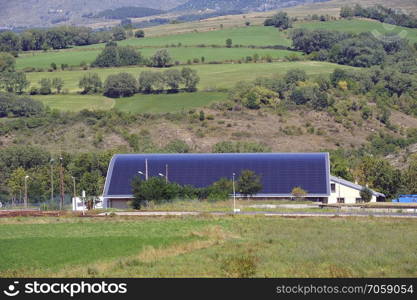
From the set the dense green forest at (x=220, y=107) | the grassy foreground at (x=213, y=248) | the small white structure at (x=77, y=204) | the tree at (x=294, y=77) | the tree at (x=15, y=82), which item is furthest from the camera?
the tree at (x=15, y=82)

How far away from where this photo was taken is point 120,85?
124 metres

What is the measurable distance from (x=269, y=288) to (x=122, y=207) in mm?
51738

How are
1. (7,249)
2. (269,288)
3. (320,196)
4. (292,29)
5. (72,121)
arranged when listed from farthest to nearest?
1. (292,29)
2. (72,121)
3. (320,196)
4. (7,249)
5. (269,288)

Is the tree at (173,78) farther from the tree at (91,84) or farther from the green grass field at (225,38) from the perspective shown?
the green grass field at (225,38)

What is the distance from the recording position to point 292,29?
537 feet

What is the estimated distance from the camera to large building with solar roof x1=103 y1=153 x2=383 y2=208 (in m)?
75.1

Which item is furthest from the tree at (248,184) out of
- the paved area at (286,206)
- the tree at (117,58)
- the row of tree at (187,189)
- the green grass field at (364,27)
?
the green grass field at (364,27)

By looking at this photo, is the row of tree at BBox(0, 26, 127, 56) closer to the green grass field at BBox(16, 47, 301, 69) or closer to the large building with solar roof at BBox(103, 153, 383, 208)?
the green grass field at BBox(16, 47, 301, 69)

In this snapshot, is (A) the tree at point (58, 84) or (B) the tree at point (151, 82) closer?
(B) the tree at point (151, 82)

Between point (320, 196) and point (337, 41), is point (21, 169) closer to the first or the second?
point (320, 196)

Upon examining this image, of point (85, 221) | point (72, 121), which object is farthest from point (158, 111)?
point (85, 221)

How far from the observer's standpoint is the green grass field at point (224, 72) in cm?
12775

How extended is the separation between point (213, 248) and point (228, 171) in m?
42.4

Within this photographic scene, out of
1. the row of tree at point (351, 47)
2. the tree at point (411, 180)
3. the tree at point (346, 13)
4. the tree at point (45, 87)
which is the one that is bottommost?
the tree at point (411, 180)
